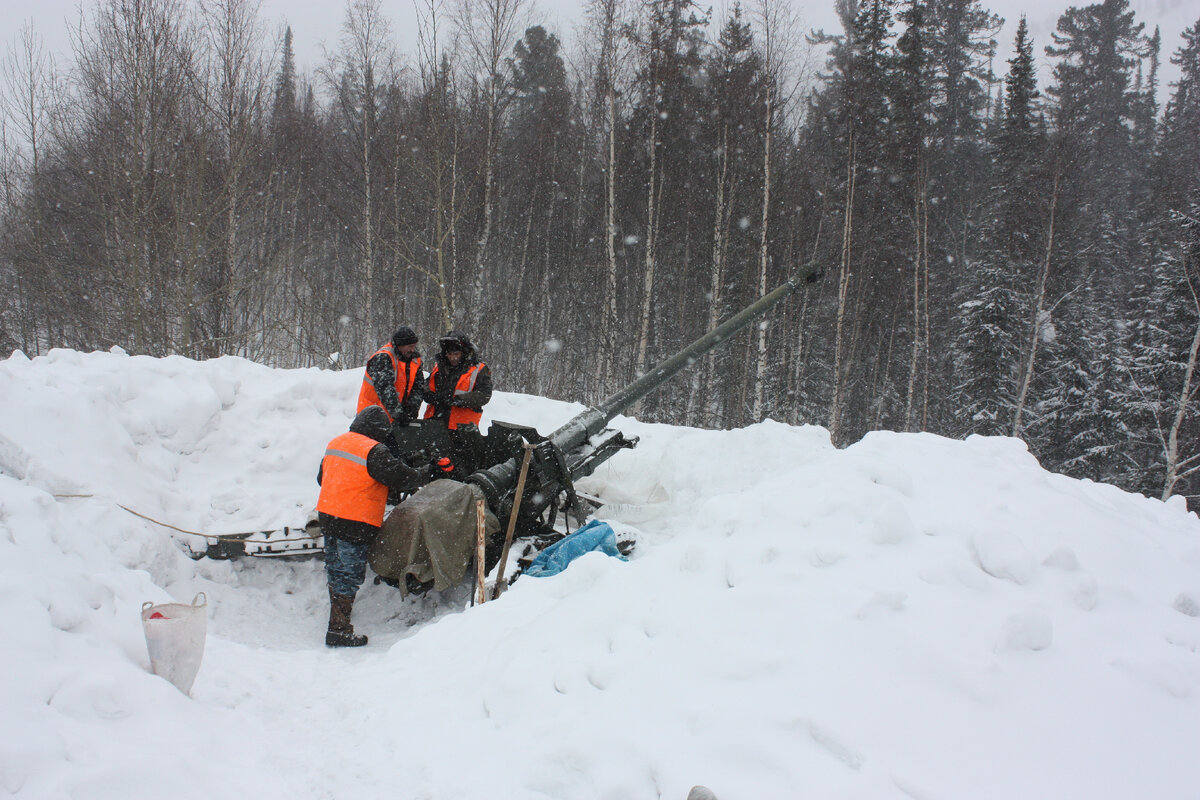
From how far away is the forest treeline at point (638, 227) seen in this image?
11688 millimetres

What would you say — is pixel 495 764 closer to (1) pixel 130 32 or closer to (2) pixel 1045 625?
(2) pixel 1045 625

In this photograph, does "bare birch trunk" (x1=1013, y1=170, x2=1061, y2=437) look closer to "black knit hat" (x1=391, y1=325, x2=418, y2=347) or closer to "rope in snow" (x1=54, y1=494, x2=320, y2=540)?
"black knit hat" (x1=391, y1=325, x2=418, y2=347)

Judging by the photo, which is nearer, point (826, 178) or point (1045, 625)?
point (1045, 625)

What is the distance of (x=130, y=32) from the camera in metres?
10.6

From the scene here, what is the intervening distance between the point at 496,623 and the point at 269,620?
2.43 meters

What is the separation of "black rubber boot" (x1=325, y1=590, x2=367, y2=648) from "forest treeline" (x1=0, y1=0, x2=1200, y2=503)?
6.81 meters

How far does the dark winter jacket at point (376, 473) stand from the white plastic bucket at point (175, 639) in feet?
5.79

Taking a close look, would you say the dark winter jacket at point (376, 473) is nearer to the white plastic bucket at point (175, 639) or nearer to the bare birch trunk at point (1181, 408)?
the white plastic bucket at point (175, 639)

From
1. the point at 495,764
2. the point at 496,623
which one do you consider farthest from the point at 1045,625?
the point at 496,623

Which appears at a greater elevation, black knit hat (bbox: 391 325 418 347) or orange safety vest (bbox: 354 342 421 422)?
black knit hat (bbox: 391 325 418 347)

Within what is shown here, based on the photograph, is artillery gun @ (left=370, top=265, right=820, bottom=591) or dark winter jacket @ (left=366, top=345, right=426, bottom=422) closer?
artillery gun @ (left=370, top=265, right=820, bottom=591)

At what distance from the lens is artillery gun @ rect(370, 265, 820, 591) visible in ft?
16.0

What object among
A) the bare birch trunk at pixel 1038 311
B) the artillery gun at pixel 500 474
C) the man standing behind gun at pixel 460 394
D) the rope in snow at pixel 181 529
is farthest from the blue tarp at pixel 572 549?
the bare birch trunk at pixel 1038 311

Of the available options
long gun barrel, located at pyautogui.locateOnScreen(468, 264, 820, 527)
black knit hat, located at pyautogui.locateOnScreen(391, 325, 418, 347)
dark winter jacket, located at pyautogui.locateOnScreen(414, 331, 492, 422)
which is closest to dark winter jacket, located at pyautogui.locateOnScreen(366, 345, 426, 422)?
black knit hat, located at pyautogui.locateOnScreen(391, 325, 418, 347)
